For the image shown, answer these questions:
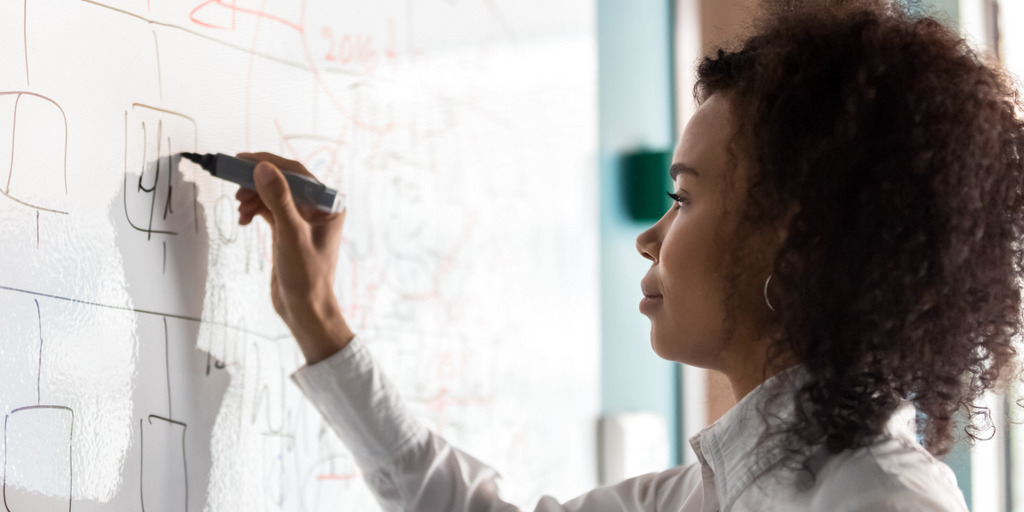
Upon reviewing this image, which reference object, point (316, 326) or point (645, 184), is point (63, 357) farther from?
point (645, 184)

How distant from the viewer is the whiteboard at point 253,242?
2.28ft

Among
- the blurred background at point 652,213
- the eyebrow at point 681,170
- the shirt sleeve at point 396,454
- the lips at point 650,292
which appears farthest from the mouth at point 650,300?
the blurred background at point 652,213

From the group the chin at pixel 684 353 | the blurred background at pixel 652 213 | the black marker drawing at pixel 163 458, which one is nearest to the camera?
the black marker drawing at pixel 163 458

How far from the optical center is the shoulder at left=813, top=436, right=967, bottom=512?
2.23 feet

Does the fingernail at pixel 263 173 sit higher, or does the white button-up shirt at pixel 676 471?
the fingernail at pixel 263 173

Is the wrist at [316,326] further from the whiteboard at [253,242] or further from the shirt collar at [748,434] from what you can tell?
the shirt collar at [748,434]

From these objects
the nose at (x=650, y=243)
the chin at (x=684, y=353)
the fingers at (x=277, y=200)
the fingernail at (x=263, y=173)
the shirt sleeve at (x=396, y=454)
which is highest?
the fingernail at (x=263, y=173)

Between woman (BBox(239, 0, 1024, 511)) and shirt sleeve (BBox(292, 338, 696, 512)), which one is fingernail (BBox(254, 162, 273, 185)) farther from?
shirt sleeve (BBox(292, 338, 696, 512))

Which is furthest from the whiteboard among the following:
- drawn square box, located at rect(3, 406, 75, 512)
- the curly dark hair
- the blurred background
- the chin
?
the curly dark hair

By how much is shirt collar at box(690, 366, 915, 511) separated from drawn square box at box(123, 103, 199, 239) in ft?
1.73

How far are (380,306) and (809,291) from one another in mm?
482

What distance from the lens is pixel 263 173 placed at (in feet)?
2.64

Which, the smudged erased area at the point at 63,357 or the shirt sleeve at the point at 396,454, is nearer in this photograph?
the smudged erased area at the point at 63,357

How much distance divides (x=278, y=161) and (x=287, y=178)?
0.03 metres
